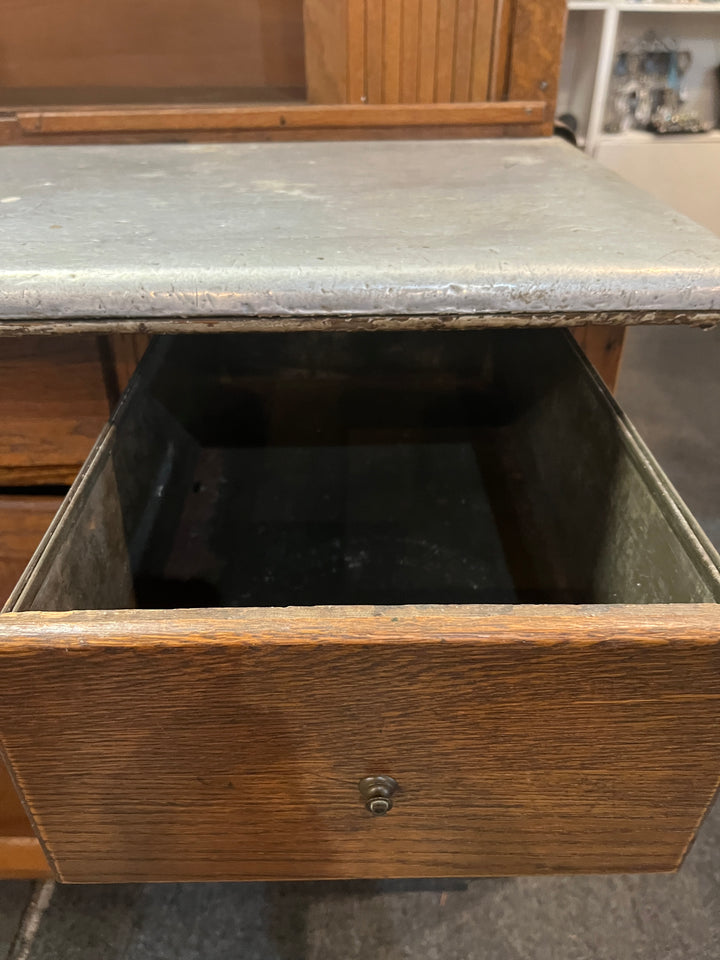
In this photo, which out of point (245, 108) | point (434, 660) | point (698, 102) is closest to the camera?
point (434, 660)

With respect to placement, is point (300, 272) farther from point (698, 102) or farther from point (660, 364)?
point (698, 102)

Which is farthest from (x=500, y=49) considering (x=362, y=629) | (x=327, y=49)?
(x=362, y=629)

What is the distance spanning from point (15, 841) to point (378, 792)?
0.47m

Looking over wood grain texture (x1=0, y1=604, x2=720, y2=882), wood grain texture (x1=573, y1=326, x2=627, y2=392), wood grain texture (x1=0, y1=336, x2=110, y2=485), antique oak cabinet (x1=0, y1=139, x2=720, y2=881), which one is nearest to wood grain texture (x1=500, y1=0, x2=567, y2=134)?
antique oak cabinet (x1=0, y1=139, x2=720, y2=881)

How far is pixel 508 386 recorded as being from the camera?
0.87 metres

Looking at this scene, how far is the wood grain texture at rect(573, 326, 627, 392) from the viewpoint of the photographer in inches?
26.9

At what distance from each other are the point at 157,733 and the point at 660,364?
179cm

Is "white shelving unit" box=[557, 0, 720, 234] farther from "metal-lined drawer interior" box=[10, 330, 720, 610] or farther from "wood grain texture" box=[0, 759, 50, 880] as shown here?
"wood grain texture" box=[0, 759, 50, 880]

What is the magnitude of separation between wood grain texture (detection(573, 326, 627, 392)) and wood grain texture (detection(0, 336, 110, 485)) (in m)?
0.45

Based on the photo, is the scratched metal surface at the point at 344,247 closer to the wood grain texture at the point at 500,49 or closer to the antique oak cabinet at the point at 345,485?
the antique oak cabinet at the point at 345,485

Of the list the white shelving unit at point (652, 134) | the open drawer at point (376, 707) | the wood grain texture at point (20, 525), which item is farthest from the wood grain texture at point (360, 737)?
the white shelving unit at point (652, 134)

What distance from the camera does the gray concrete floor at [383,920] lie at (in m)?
0.67

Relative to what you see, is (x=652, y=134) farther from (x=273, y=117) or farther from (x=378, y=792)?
(x=378, y=792)

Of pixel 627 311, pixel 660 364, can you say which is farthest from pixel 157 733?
pixel 660 364
